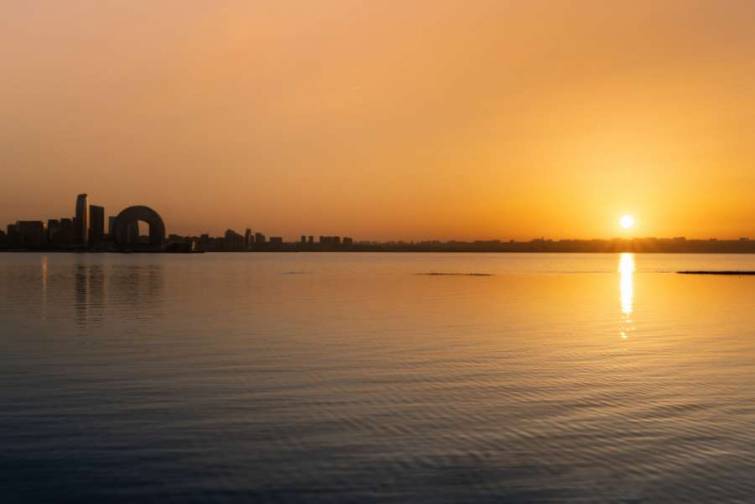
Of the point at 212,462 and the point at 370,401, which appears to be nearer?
the point at 212,462

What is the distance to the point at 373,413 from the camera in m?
20.6

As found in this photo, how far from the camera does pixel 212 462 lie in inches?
618

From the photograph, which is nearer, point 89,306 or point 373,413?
point 373,413

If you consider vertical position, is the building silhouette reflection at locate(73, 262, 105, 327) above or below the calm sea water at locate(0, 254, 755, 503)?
below

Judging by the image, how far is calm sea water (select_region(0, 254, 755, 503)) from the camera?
567 inches

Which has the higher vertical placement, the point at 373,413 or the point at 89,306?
the point at 373,413

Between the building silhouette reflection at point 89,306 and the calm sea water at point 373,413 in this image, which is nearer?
the calm sea water at point 373,413

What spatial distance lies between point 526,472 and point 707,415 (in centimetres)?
821

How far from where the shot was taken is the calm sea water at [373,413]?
14391mm

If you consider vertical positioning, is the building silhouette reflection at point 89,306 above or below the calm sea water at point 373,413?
below

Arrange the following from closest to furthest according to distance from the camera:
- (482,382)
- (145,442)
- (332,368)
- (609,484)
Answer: (609,484)
(145,442)
(482,382)
(332,368)

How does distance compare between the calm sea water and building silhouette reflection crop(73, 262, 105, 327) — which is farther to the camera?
building silhouette reflection crop(73, 262, 105, 327)

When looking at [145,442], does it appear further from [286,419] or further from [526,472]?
[526,472]

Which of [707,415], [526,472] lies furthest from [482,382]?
[526,472]
